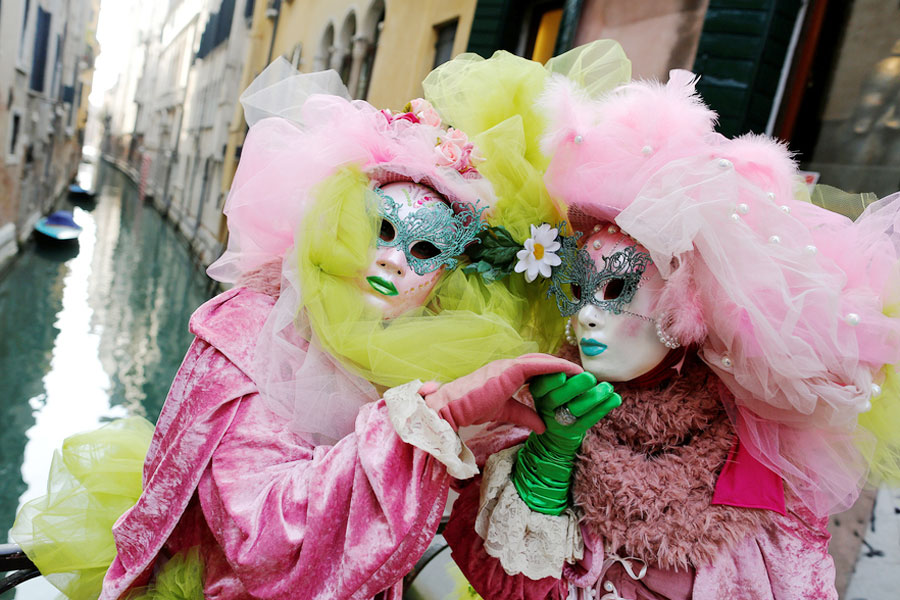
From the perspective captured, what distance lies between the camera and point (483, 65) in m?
1.52

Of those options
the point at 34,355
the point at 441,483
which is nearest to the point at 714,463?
the point at 441,483

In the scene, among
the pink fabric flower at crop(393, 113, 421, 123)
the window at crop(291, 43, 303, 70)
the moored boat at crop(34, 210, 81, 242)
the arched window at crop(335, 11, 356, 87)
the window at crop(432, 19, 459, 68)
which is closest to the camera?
the pink fabric flower at crop(393, 113, 421, 123)

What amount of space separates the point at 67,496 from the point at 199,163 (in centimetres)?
1530

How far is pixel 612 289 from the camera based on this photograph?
4.20 ft

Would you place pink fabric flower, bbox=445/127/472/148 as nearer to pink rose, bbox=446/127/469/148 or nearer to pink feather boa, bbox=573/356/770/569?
pink rose, bbox=446/127/469/148

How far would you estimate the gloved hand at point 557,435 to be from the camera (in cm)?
115

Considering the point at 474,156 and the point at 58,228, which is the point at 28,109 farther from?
the point at 474,156

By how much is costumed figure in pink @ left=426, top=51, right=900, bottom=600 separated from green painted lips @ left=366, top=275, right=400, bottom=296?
284mm

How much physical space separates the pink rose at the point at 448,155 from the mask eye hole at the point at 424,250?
0.19m

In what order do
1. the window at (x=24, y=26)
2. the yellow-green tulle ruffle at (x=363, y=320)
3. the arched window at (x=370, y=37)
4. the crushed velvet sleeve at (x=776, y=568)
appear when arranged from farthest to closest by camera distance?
the window at (x=24, y=26) < the arched window at (x=370, y=37) < the yellow-green tulle ruffle at (x=363, y=320) < the crushed velvet sleeve at (x=776, y=568)

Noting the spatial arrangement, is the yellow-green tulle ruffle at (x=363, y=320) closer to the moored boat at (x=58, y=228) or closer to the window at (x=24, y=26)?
the window at (x=24, y=26)

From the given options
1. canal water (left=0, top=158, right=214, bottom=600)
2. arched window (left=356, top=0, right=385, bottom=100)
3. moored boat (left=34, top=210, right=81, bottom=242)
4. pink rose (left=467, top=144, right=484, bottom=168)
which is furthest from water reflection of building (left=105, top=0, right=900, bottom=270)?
moored boat (left=34, top=210, right=81, bottom=242)

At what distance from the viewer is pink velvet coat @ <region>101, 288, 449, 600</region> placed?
1.15 metres

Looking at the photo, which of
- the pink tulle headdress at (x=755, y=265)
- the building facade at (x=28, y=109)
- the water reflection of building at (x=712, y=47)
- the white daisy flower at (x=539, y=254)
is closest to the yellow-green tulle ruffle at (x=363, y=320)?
the white daisy flower at (x=539, y=254)
